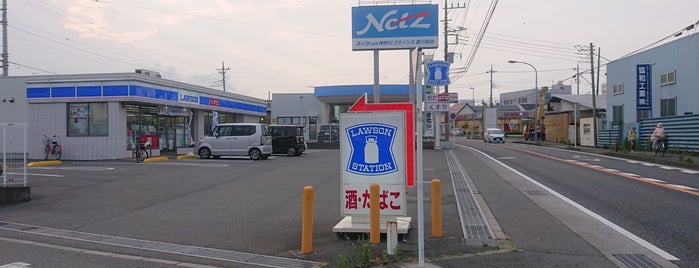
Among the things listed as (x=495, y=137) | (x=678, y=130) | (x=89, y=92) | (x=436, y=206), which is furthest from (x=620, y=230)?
(x=495, y=137)

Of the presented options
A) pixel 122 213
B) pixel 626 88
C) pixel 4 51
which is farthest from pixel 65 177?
pixel 626 88

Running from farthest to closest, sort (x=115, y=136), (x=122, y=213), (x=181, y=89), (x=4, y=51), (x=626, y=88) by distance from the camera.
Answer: (x=4, y=51) → (x=626, y=88) → (x=181, y=89) → (x=115, y=136) → (x=122, y=213)

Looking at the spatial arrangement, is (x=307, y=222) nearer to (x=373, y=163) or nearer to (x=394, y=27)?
(x=373, y=163)

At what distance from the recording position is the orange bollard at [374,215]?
21.9ft

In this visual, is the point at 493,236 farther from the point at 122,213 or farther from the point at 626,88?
the point at 626,88

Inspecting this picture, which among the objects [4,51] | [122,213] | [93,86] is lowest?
[122,213]

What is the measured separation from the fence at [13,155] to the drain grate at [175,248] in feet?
10.9

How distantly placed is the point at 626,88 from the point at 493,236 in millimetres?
31277

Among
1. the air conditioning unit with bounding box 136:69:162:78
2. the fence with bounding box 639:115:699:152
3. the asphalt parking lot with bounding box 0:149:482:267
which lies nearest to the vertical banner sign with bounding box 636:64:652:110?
the fence with bounding box 639:115:699:152

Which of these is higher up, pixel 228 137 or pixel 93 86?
pixel 93 86

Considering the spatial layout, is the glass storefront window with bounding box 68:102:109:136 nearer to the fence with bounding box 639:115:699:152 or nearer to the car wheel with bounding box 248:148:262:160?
the car wheel with bounding box 248:148:262:160

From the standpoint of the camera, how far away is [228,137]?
2450cm

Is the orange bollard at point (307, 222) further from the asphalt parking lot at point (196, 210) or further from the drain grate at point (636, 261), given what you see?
the drain grate at point (636, 261)

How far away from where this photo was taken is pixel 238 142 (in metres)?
24.4
